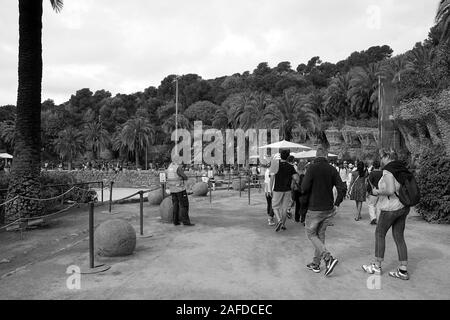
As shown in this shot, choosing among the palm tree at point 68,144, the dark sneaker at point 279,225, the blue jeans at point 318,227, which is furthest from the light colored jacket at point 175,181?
the palm tree at point 68,144

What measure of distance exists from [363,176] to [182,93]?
83.5 meters

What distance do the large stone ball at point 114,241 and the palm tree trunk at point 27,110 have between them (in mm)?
3966

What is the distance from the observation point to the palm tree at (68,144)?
65.0 meters

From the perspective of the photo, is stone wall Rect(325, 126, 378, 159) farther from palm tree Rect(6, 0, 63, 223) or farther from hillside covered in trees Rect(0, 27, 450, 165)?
palm tree Rect(6, 0, 63, 223)

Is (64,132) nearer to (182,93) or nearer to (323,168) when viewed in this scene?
(182,93)

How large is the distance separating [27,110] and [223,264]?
6.79 metres

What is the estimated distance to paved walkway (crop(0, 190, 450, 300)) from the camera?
15.4 ft

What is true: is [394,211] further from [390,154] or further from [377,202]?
[390,154]

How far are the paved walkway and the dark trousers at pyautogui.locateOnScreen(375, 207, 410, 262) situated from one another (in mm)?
372

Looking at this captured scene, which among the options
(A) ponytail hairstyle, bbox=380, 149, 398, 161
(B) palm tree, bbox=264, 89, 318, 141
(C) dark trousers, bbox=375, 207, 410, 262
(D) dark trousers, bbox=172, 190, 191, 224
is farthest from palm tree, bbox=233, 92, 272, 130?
(C) dark trousers, bbox=375, 207, 410, 262

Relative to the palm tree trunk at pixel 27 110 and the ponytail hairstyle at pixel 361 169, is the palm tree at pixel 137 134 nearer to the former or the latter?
the palm tree trunk at pixel 27 110

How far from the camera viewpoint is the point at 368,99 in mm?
48781

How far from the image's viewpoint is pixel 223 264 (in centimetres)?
592

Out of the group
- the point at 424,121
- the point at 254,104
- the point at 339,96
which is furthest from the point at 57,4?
the point at 339,96
